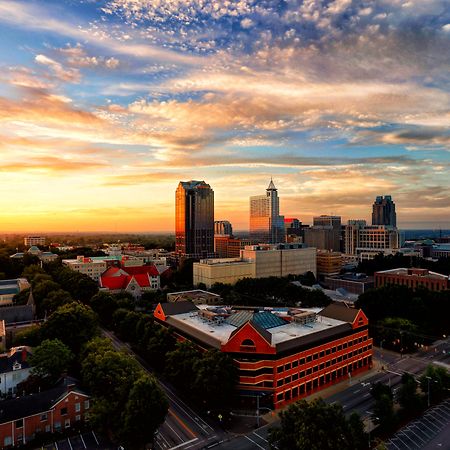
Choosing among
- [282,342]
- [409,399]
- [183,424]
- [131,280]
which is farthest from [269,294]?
[183,424]

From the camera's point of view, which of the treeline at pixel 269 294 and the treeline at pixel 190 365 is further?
the treeline at pixel 269 294

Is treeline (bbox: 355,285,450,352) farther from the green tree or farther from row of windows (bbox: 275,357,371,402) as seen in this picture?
the green tree

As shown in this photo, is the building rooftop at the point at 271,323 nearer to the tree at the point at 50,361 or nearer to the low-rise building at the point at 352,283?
the tree at the point at 50,361

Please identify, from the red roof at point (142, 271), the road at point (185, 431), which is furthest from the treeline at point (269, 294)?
the road at point (185, 431)

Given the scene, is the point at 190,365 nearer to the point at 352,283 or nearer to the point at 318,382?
the point at 318,382

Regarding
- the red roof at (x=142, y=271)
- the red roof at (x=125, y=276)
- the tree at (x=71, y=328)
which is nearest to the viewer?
the tree at (x=71, y=328)

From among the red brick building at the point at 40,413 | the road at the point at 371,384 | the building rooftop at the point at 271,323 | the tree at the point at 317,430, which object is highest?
the building rooftop at the point at 271,323

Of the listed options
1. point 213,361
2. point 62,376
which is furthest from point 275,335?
point 62,376
